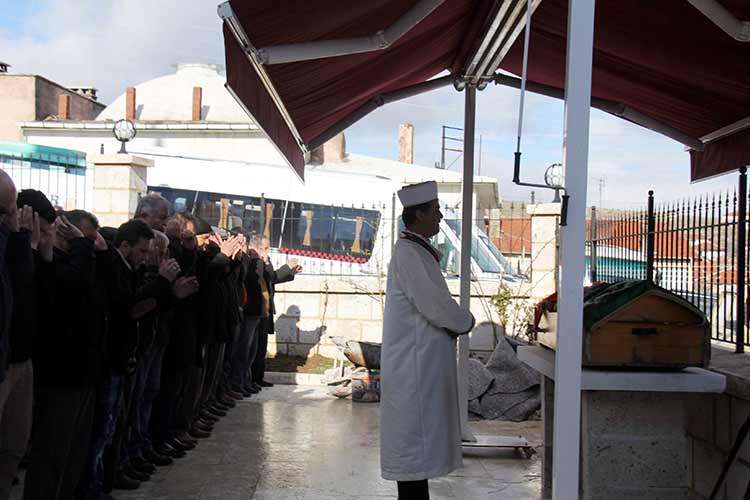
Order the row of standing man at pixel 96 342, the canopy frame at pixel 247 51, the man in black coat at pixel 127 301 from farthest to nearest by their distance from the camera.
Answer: the man in black coat at pixel 127 301
the row of standing man at pixel 96 342
the canopy frame at pixel 247 51

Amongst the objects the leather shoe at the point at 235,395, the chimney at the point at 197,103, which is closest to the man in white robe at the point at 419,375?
the leather shoe at the point at 235,395

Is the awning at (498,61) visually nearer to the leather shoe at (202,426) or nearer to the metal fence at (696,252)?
the metal fence at (696,252)

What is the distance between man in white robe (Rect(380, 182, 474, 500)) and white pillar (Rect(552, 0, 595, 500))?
48.3 inches

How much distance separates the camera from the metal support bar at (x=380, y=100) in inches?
293

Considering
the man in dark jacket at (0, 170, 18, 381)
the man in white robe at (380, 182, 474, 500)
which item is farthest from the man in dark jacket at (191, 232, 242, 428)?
the man in dark jacket at (0, 170, 18, 381)

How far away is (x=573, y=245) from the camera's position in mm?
3307

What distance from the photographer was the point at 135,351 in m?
5.45

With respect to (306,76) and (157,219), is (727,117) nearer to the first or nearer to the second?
(306,76)

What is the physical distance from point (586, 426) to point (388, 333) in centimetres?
120

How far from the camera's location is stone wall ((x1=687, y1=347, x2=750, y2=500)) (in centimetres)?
397

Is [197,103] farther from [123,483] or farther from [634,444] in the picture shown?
[634,444]

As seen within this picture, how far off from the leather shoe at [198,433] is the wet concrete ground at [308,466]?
0.09 m

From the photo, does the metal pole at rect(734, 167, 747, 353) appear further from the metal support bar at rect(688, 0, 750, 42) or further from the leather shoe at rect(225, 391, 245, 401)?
the leather shoe at rect(225, 391, 245, 401)

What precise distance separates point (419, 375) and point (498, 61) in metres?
2.84
